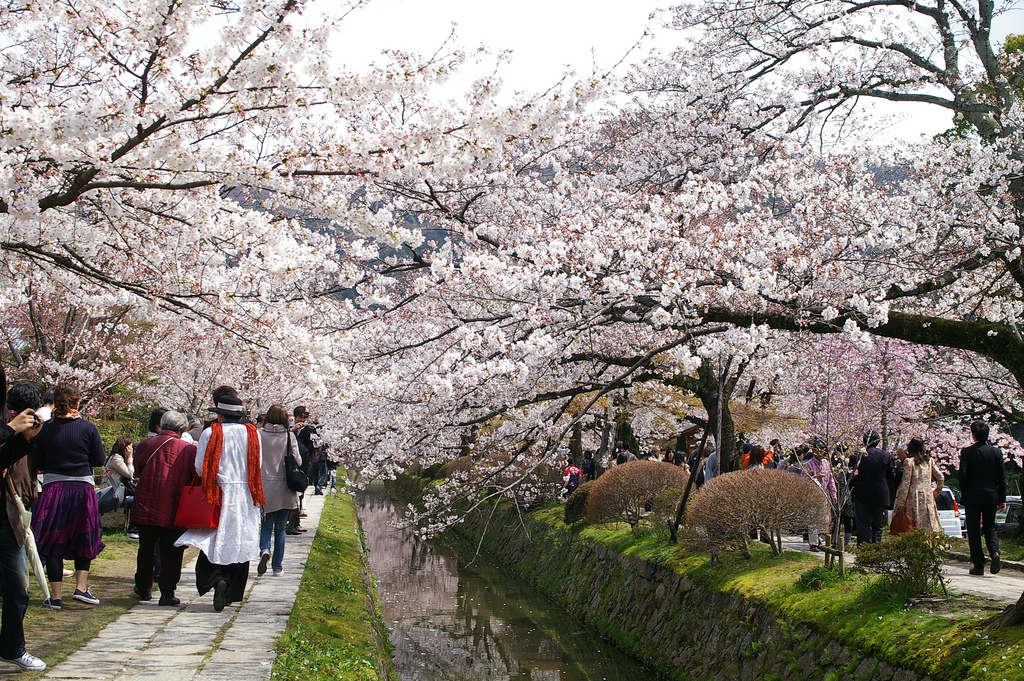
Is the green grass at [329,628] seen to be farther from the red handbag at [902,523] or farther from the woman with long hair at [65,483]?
the red handbag at [902,523]

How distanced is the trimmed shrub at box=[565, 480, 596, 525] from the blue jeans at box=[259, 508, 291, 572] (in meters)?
7.07

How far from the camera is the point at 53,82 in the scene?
17.6 feet

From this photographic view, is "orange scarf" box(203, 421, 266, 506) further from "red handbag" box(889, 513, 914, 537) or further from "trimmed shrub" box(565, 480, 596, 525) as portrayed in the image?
"trimmed shrub" box(565, 480, 596, 525)

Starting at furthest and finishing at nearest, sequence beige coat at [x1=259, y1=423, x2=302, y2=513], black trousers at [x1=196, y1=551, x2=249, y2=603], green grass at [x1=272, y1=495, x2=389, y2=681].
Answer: beige coat at [x1=259, y1=423, x2=302, y2=513] → black trousers at [x1=196, y1=551, x2=249, y2=603] → green grass at [x1=272, y1=495, x2=389, y2=681]

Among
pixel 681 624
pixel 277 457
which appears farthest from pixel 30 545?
pixel 681 624

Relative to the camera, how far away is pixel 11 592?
180 inches

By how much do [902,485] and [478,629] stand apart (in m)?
6.55

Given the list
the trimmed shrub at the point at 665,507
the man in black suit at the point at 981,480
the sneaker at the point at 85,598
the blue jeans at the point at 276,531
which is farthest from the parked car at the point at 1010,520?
the sneaker at the point at 85,598

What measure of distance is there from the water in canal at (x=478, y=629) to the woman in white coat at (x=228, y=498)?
10.9 feet

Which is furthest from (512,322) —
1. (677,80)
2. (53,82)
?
(677,80)

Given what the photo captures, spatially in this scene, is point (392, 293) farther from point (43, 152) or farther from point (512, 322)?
point (43, 152)

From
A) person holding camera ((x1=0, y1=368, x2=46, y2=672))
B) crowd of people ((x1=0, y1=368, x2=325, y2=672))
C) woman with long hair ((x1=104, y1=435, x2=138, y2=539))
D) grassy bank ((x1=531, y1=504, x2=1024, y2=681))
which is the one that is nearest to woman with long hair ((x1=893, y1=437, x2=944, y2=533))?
grassy bank ((x1=531, y1=504, x2=1024, y2=681))

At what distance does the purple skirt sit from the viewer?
6.15m

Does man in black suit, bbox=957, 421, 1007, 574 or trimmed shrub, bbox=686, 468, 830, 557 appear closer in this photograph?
man in black suit, bbox=957, 421, 1007, 574
